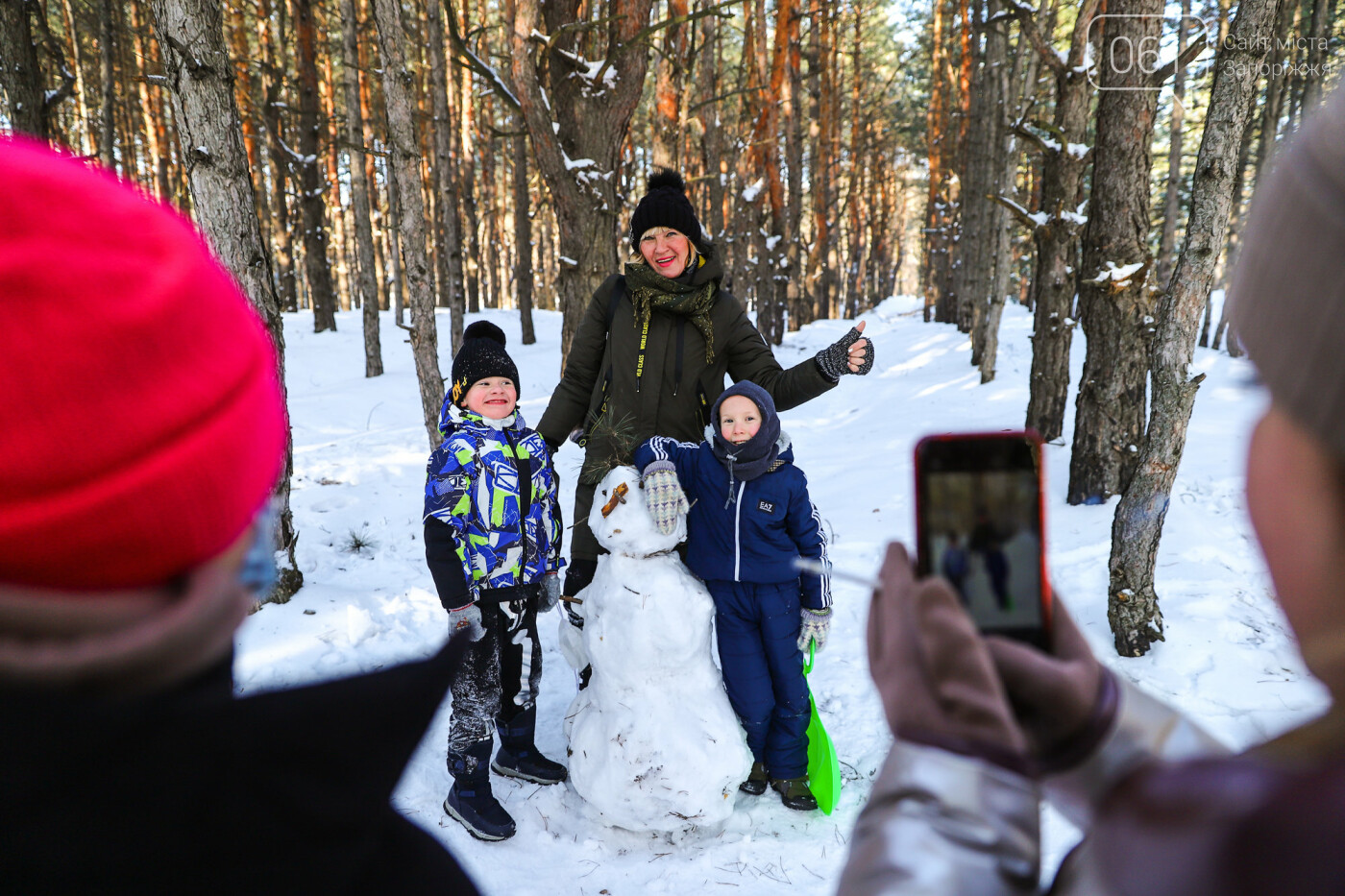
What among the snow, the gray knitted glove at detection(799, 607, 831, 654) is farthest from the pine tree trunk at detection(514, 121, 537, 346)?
the gray knitted glove at detection(799, 607, 831, 654)

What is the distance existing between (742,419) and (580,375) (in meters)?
0.97

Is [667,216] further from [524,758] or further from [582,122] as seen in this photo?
[582,122]

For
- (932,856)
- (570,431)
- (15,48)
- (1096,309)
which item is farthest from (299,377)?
(932,856)

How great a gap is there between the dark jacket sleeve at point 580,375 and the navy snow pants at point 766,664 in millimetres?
1049

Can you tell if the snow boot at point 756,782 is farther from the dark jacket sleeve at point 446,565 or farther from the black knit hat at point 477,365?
Result: the black knit hat at point 477,365

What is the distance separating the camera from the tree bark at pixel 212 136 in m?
3.82

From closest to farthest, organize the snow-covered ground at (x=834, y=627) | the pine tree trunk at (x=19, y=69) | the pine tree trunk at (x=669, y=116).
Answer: the snow-covered ground at (x=834, y=627) < the pine tree trunk at (x=19, y=69) < the pine tree trunk at (x=669, y=116)

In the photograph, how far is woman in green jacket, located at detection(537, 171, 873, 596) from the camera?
10.4ft

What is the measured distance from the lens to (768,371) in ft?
11.0

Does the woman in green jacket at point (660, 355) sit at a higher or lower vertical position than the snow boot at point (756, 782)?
higher

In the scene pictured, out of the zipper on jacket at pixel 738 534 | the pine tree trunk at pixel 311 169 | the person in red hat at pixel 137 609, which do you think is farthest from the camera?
the pine tree trunk at pixel 311 169

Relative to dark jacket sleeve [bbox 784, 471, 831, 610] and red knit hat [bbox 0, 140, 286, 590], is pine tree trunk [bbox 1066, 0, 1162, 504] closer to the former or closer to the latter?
dark jacket sleeve [bbox 784, 471, 831, 610]

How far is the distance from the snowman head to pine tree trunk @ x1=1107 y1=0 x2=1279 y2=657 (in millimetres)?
2407

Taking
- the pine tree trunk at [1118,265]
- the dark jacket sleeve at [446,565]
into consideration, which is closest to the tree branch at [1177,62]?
the pine tree trunk at [1118,265]
